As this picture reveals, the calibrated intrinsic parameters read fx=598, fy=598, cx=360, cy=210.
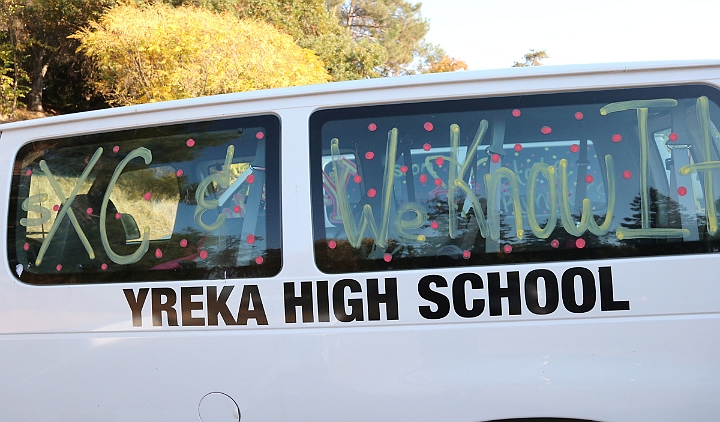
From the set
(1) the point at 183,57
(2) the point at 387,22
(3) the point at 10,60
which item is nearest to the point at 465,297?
(1) the point at 183,57

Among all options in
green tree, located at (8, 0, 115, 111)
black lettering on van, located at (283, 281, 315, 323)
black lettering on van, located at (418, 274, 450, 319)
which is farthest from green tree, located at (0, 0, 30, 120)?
black lettering on van, located at (418, 274, 450, 319)

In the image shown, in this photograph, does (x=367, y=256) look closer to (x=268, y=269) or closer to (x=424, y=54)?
(x=268, y=269)

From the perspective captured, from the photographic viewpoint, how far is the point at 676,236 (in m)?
2.08

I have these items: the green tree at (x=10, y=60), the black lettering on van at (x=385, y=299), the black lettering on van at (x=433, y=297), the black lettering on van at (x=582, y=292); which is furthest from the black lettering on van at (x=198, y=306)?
the green tree at (x=10, y=60)

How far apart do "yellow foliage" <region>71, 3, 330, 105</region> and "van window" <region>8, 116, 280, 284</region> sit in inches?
370

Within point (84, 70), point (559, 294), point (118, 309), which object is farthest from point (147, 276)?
point (84, 70)

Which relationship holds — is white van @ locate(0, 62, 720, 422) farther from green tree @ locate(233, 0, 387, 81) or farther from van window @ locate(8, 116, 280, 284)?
green tree @ locate(233, 0, 387, 81)

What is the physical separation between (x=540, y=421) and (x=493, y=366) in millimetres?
260

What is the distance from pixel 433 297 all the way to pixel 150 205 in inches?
47.6

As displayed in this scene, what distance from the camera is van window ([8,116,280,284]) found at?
228cm

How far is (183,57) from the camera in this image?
12023 millimetres

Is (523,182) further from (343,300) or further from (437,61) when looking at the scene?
(437,61)

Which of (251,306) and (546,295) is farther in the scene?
(251,306)

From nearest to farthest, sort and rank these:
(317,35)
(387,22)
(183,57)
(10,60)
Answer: (183,57), (10,60), (317,35), (387,22)
